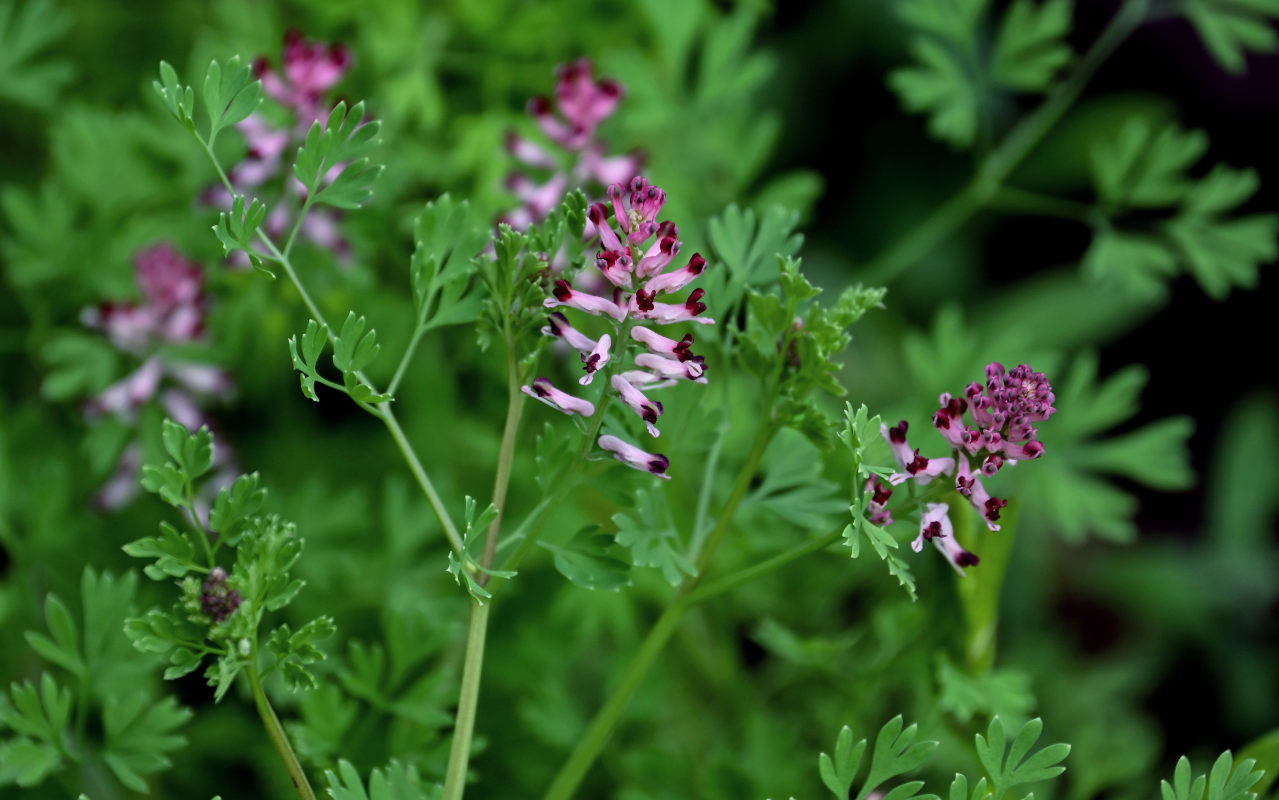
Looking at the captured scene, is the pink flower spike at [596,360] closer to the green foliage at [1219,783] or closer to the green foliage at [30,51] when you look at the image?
the green foliage at [1219,783]

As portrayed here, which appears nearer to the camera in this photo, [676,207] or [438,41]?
[676,207]

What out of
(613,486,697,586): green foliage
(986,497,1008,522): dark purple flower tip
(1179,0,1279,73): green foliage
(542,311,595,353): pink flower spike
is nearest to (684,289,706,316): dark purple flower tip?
(542,311,595,353): pink flower spike

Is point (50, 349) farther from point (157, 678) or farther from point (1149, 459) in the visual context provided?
point (1149, 459)

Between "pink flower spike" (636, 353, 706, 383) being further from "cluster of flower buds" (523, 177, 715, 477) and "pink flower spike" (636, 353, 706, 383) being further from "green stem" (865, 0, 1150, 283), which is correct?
"green stem" (865, 0, 1150, 283)

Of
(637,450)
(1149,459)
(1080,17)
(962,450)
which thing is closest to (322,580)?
(637,450)

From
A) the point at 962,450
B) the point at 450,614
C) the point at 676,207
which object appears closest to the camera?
the point at 962,450

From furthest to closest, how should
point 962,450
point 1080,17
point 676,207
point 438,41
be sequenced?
point 1080,17
point 438,41
point 676,207
point 962,450
